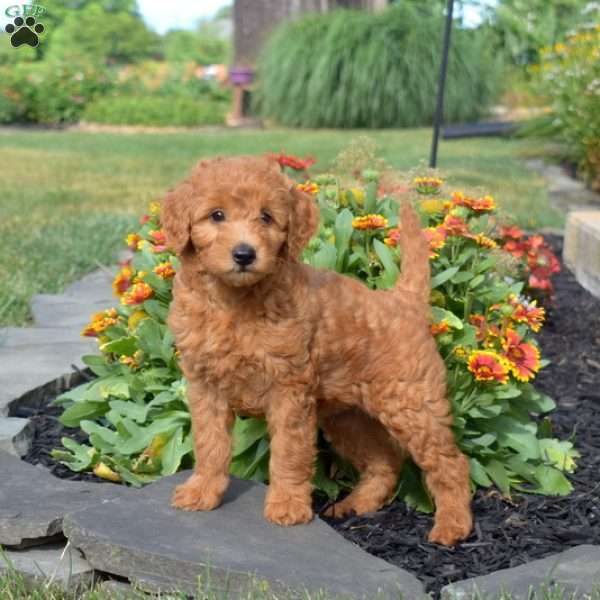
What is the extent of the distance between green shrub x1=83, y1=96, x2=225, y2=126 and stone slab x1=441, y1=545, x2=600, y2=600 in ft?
54.9

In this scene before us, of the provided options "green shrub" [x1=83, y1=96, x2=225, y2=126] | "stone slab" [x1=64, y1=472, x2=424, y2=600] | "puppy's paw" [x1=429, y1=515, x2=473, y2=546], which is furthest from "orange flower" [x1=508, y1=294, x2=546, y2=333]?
"green shrub" [x1=83, y1=96, x2=225, y2=126]

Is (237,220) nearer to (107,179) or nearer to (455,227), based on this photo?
(455,227)

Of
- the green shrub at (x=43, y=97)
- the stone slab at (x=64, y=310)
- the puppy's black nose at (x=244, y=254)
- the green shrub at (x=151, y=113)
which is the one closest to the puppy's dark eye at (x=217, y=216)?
the puppy's black nose at (x=244, y=254)

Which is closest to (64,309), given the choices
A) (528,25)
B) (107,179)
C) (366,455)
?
(366,455)

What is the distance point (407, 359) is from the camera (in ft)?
10.4

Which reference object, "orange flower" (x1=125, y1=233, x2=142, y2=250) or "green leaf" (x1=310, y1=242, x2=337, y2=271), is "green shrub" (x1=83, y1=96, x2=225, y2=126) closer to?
"orange flower" (x1=125, y1=233, x2=142, y2=250)

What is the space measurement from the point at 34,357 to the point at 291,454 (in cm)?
209

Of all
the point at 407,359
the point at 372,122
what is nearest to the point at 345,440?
the point at 407,359

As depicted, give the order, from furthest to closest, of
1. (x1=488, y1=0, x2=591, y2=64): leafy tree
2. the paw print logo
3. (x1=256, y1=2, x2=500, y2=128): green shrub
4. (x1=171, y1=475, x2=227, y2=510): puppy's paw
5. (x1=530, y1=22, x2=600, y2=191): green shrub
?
(x1=488, y1=0, x2=591, y2=64): leafy tree
(x1=256, y1=2, x2=500, y2=128): green shrub
(x1=530, y1=22, x2=600, y2=191): green shrub
the paw print logo
(x1=171, y1=475, x2=227, y2=510): puppy's paw

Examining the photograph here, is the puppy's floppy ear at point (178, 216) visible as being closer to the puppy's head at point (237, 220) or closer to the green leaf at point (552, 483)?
the puppy's head at point (237, 220)

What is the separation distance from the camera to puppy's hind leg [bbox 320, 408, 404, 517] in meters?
3.48

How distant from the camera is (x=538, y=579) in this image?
286cm

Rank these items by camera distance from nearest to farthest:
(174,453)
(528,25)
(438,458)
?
(438,458) < (174,453) < (528,25)

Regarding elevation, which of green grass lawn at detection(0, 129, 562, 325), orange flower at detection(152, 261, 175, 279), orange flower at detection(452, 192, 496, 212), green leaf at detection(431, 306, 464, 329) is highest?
orange flower at detection(452, 192, 496, 212)
